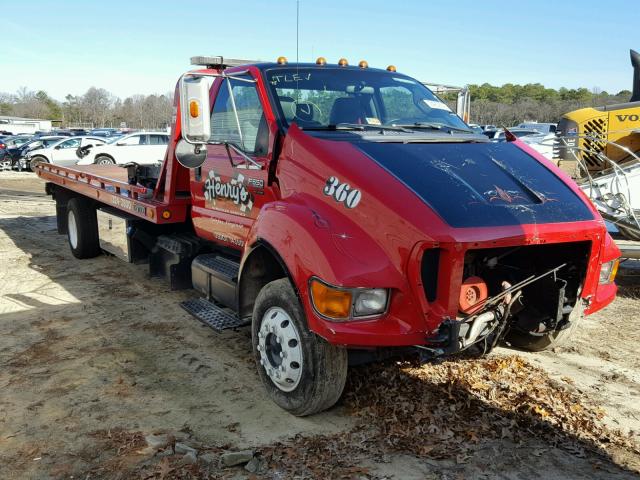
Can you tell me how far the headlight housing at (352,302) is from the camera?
3105 mm

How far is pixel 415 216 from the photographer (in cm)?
312

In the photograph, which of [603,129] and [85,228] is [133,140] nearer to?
[85,228]

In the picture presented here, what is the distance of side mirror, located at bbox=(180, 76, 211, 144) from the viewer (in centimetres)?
390

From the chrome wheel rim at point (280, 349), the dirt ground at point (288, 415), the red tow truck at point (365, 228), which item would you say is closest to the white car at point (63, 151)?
the dirt ground at point (288, 415)

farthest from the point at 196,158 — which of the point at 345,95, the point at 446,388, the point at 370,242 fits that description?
the point at 446,388

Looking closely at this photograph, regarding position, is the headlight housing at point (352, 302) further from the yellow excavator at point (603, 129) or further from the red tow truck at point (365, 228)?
the yellow excavator at point (603, 129)

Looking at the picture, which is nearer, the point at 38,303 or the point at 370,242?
the point at 370,242

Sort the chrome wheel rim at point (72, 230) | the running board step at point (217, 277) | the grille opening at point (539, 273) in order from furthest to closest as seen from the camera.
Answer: the chrome wheel rim at point (72, 230), the running board step at point (217, 277), the grille opening at point (539, 273)

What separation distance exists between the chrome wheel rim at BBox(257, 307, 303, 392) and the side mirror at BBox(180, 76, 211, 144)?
4.29 feet

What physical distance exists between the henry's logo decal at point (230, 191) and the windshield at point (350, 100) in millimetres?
653

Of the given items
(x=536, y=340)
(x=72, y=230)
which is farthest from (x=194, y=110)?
(x=72, y=230)

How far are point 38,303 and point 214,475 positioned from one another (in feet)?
13.4

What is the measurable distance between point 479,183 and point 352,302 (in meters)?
1.09

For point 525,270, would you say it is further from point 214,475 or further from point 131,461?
point 131,461
